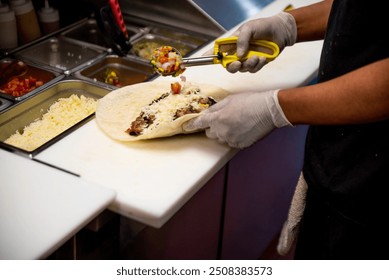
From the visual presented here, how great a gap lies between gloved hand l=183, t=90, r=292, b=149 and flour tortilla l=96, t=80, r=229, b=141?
0.05 m

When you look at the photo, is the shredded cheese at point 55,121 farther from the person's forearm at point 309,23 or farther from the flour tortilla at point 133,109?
the person's forearm at point 309,23

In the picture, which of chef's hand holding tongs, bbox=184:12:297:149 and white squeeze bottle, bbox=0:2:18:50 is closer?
chef's hand holding tongs, bbox=184:12:297:149

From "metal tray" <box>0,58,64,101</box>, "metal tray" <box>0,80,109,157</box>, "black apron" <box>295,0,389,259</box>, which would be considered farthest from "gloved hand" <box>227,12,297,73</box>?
"metal tray" <box>0,58,64,101</box>

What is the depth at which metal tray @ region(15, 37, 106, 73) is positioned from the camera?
2.11 meters

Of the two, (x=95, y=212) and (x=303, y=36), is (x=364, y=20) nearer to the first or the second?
(x=303, y=36)

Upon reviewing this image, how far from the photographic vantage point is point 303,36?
1.72 m

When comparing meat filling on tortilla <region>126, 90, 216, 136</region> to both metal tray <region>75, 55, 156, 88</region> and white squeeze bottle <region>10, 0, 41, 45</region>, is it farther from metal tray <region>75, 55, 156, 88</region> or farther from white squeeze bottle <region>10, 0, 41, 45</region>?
white squeeze bottle <region>10, 0, 41, 45</region>

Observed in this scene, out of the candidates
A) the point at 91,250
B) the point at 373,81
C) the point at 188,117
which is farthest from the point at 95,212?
the point at 373,81

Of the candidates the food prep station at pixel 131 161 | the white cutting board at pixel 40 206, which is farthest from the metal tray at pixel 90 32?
the white cutting board at pixel 40 206

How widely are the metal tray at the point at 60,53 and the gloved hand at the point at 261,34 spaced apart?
0.73 metres

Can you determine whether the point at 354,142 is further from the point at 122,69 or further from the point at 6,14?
the point at 6,14

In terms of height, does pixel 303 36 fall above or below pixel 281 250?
above

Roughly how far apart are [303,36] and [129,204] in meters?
0.89

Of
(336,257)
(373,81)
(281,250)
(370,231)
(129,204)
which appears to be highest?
(373,81)
